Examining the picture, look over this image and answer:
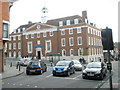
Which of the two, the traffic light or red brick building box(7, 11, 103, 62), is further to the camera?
red brick building box(7, 11, 103, 62)

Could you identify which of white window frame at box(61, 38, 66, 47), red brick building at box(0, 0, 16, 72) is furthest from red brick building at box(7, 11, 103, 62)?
red brick building at box(0, 0, 16, 72)

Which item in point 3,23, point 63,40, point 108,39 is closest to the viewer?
point 108,39

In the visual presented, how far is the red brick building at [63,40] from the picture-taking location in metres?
45.5

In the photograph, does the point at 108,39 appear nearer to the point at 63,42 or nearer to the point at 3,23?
the point at 3,23

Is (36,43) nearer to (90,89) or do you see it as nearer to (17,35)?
(17,35)

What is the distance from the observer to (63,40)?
4888cm

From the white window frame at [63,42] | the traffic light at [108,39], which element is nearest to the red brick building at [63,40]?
the white window frame at [63,42]

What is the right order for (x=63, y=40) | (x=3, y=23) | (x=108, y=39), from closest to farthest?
1. (x=108, y=39)
2. (x=3, y=23)
3. (x=63, y=40)

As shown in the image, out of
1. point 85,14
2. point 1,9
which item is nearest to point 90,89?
point 1,9

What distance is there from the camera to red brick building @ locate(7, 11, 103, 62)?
45.5 meters

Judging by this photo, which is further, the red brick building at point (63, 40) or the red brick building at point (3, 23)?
the red brick building at point (63, 40)

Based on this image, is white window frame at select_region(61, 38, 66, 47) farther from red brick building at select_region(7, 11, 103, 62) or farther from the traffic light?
the traffic light

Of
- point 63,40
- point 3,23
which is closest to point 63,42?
point 63,40

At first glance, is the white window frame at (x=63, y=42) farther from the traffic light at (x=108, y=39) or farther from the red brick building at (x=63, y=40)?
the traffic light at (x=108, y=39)
